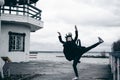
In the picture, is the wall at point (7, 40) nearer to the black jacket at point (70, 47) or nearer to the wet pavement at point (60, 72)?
the wet pavement at point (60, 72)

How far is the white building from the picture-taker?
23.5m

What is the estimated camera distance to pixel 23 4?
80.6ft

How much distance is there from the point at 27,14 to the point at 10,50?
3.42m

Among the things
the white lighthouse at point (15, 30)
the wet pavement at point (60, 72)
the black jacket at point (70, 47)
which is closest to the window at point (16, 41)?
the white lighthouse at point (15, 30)

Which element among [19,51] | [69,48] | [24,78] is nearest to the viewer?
[69,48]

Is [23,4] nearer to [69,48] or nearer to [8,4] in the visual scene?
[8,4]

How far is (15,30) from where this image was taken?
2438 cm

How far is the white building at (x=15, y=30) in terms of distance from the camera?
2345 centimetres

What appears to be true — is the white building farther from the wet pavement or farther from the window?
the wet pavement

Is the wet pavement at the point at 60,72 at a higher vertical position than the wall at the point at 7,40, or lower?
lower

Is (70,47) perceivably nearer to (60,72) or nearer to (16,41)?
(60,72)

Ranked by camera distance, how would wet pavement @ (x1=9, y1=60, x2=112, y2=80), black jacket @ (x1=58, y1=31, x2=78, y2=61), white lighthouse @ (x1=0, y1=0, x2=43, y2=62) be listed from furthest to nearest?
white lighthouse @ (x1=0, y1=0, x2=43, y2=62) < wet pavement @ (x1=9, y1=60, x2=112, y2=80) < black jacket @ (x1=58, y1=31, x2=78, y2=61)

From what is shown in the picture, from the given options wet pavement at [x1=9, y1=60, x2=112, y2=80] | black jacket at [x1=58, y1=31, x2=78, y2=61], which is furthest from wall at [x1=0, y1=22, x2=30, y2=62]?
black jacket at [x1=58, y1=31, x2=78, y2=61]

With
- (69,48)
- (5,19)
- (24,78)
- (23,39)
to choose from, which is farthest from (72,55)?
(23,39)
